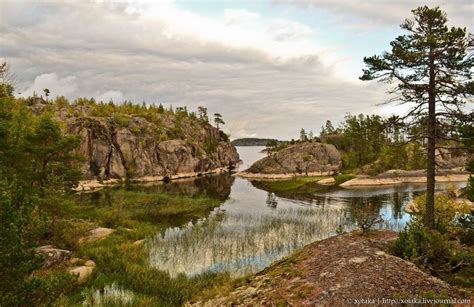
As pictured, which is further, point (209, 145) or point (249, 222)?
point (209, 145)

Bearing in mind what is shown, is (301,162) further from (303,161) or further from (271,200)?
(271,200)

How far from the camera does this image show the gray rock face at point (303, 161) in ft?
383

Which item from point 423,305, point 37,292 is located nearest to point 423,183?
point 423,305

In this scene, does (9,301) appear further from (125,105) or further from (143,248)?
(125,105)

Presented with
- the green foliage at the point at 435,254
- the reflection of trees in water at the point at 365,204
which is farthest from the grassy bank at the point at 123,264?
the reflection of trees in water at the point at 365,204

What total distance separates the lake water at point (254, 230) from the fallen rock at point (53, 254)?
6.16 meters

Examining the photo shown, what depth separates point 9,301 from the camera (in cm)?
1193

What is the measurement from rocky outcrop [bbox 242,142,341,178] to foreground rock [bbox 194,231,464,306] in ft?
309

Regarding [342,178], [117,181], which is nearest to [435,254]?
A: [342,178]

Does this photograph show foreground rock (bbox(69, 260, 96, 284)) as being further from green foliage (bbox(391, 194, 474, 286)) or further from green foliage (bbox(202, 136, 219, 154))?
green foliage (bbox(202, 136, 219, 154))

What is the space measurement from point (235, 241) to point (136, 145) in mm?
79520

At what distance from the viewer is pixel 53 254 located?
26.2 metres

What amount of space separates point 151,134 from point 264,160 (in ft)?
123

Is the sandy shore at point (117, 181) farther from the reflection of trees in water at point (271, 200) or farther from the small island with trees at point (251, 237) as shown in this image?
the reflection of trees in water at point (271, 200)
